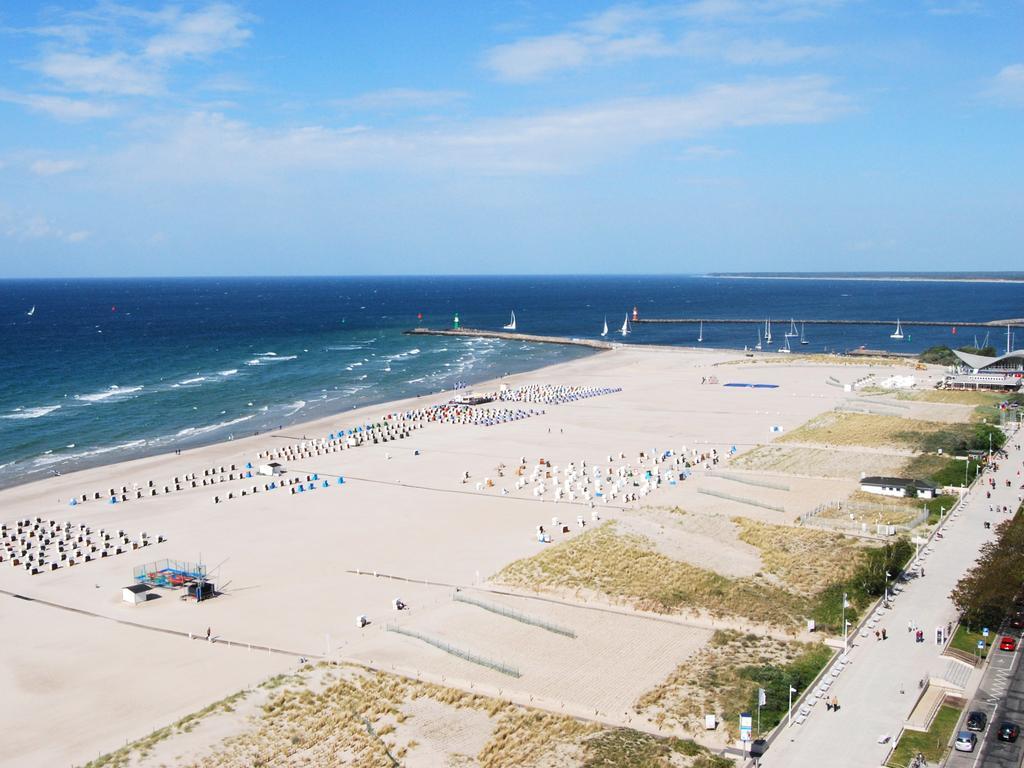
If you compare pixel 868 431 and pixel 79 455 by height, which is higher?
pixel 868 431

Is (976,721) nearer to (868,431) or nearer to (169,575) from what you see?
(169,575)

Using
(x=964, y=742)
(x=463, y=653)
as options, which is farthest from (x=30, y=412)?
(x=964, y=742)

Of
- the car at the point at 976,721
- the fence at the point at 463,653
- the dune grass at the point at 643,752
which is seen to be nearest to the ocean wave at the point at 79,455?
the fence at the point at 463,653

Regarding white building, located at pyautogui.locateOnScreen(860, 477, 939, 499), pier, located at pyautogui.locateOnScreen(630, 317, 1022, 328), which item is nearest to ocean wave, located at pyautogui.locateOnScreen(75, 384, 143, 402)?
white building, located at pyautogui.locateOnScreen(860, 477, 939, 499)

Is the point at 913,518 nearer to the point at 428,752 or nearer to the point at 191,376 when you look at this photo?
the point at 428,752

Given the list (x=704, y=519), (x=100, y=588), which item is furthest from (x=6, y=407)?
(x=704, y=519)

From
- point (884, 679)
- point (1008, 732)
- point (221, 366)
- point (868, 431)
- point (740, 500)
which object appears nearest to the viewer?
point (1008, 732)

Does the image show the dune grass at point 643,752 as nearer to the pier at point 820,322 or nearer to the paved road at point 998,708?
the paved road at point 998,708

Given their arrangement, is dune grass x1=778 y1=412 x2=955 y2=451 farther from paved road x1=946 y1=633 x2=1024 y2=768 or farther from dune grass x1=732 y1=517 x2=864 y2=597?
paved road x1=946 y1=633 x2=1024 y2=768
